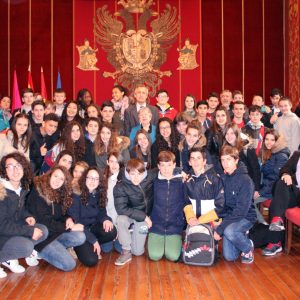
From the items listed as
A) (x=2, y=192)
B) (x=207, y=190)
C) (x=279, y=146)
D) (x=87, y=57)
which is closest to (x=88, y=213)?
(x=2, y=192)

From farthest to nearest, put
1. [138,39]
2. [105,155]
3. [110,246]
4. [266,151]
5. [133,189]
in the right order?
[138,39]
[266,151]
[105,155]
[110,246]
[133,189]

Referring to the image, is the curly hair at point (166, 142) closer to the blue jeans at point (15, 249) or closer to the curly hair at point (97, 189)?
the curly hair at point (97, 189)

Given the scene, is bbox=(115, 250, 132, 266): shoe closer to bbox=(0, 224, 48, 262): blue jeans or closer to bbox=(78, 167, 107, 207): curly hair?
bbox=(78, 167, 107, 207): curly hair

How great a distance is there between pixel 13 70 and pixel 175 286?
27.5 ft

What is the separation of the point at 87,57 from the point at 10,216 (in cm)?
713

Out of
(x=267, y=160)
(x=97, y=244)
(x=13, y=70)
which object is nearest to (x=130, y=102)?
(x=267, y=160)

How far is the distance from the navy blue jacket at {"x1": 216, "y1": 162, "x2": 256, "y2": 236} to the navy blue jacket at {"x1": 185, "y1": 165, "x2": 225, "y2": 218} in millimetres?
91

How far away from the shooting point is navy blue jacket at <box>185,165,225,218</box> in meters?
4.81

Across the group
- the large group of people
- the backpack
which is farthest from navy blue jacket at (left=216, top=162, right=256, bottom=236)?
the backpack

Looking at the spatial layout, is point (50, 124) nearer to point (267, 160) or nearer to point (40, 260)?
point (40, 260)

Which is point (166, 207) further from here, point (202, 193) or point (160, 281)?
point (160, 281)

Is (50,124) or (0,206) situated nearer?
(0,206)

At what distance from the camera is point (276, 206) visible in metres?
4.93

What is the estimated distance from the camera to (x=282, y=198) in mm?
4953
